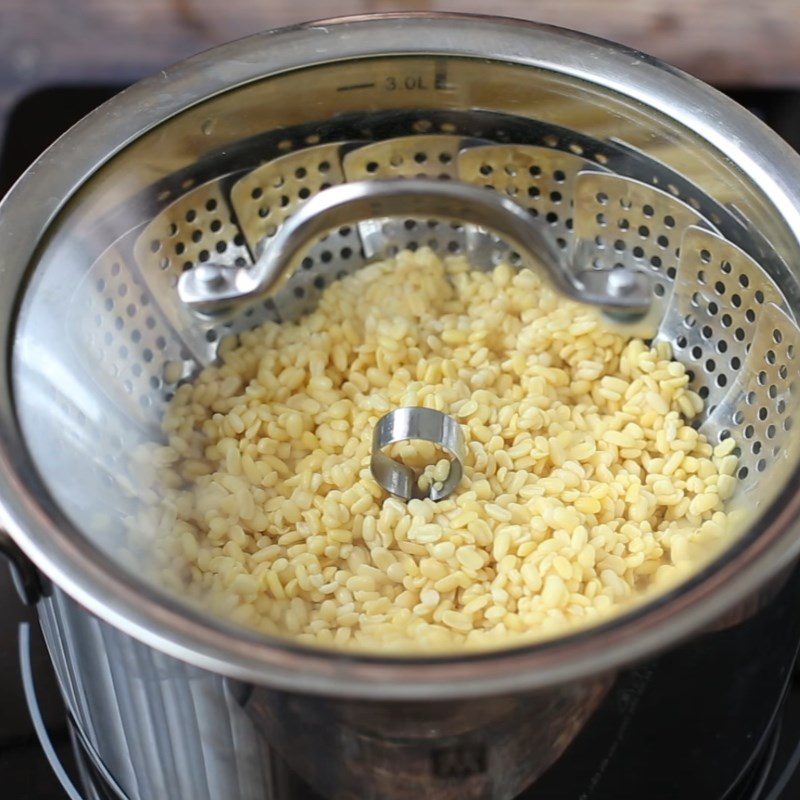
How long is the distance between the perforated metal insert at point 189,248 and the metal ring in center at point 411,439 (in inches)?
6.9

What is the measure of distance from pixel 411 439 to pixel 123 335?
0.72 ft

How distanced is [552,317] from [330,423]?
19cm

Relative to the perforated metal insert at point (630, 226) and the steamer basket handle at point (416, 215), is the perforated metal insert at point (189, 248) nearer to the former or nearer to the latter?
the steamer basket handle at point (416, 215)

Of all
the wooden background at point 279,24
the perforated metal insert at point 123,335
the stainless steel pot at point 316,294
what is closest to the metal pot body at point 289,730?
the stainless steel pot at point 316,294

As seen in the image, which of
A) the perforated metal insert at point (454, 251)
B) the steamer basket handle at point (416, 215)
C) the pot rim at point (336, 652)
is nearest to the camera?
the pot rim at point (336, 652)

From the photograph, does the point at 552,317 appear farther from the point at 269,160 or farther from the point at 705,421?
the point at 269,160

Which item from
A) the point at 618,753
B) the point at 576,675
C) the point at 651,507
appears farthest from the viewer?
the point at 651,507

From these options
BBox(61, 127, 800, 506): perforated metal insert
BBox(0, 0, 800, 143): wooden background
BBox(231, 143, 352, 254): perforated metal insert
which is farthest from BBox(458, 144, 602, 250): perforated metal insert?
BBox(0, 0, 800, 143): wooden background

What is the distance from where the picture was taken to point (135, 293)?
83 cm

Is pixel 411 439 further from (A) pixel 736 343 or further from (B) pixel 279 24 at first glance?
(B) pixel 279 24

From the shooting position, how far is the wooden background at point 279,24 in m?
1.35

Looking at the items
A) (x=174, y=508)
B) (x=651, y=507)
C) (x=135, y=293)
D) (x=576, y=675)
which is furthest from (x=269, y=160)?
(x=576, y=675)

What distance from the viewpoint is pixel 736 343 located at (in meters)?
0.83

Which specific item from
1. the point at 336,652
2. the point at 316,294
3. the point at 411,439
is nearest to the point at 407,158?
the point at 316,294
